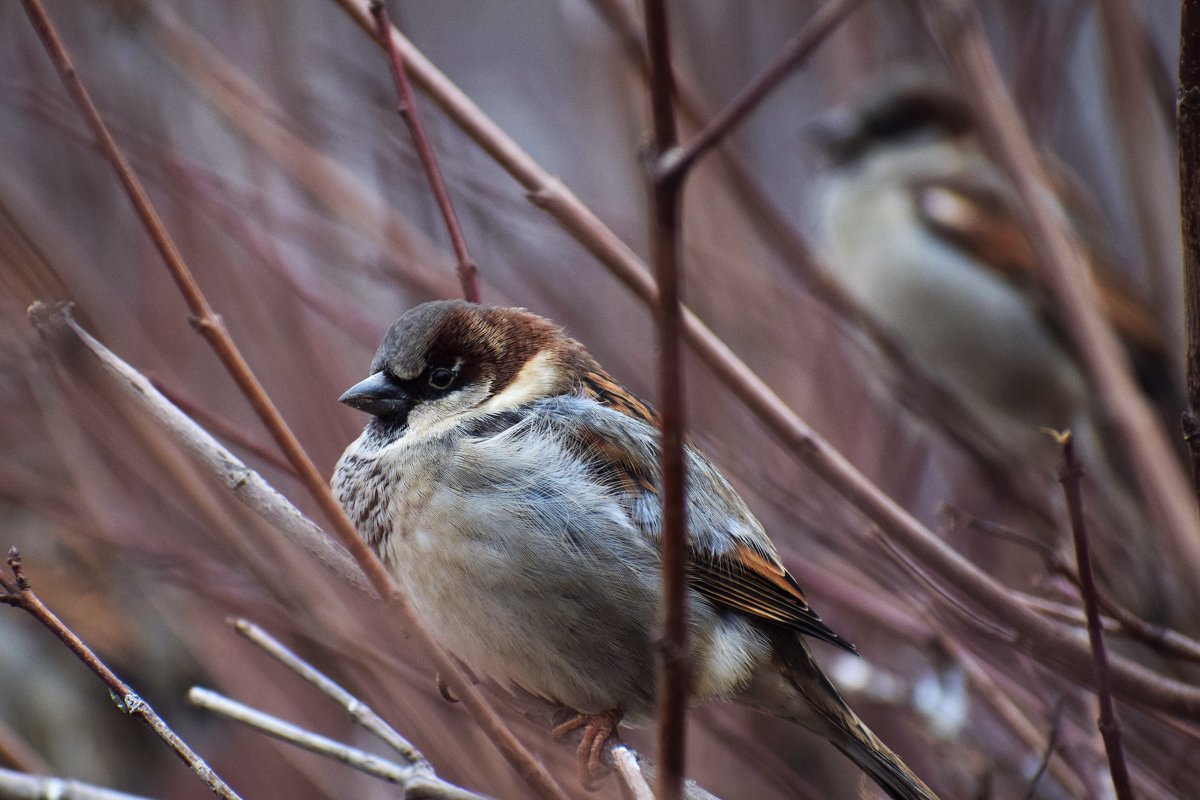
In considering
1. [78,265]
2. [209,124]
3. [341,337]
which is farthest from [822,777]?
[209,124]

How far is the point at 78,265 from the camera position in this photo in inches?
105

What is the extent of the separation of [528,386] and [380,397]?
0.96ft

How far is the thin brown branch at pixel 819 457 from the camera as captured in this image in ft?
4.85

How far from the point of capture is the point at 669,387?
0.97 metres

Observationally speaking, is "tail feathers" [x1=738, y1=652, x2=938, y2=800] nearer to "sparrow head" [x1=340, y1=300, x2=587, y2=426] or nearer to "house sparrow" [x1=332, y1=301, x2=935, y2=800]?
"house sparrow" [x1=332, y1=301, x2=935, y2=800]

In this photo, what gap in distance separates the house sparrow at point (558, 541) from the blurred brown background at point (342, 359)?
127 mm

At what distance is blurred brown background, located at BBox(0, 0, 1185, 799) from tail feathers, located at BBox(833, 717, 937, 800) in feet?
0.41

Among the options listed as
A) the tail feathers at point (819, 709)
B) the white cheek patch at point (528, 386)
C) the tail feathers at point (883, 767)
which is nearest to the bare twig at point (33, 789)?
the white cheek patch at point (528, 386)

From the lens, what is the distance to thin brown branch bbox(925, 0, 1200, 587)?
1729 millimetres

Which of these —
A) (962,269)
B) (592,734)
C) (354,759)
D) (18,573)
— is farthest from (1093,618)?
(962,269)

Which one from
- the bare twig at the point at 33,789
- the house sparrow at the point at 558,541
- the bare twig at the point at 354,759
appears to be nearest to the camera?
the bare twig at the point at 33,789

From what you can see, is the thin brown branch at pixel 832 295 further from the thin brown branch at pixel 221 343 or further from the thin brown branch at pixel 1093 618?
the thin brown branch at pixel 1093 618

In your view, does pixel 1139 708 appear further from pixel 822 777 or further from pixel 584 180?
pixel 584 180

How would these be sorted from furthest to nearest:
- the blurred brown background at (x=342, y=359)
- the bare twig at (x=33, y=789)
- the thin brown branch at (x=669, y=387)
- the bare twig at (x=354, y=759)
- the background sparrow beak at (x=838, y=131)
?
the background sparrow beak at (x=838, y=131) < the blurred brown background at (x=342, y=359) < the bare twig at (x=354, y=759) < the bare twig at (x=33, y=789) < the thin brown branch at (x=669, y=387)
